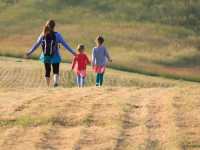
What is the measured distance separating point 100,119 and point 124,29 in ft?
108

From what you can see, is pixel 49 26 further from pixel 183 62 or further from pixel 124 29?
pixel 124 29

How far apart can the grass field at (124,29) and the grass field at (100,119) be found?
21.2 metres

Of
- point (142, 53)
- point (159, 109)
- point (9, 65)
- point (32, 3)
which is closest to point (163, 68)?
point (142, 53)

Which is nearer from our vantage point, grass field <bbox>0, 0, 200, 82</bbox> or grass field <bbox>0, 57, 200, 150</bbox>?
grass field <bbox>0, 57, 200, 150</bbox>

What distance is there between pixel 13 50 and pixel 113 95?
26.5m

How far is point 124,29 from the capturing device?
45.6 meters

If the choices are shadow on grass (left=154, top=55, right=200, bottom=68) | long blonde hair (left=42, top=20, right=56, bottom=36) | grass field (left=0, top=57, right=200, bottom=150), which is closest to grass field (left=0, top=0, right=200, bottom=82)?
shadow on grass (left=154, top=55, right=200, bottom=68)

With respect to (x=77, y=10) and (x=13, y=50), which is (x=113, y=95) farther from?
(x=77, y=10)

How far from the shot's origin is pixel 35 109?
13.7m

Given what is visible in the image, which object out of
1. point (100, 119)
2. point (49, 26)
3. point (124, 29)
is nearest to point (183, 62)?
point (124, 29)

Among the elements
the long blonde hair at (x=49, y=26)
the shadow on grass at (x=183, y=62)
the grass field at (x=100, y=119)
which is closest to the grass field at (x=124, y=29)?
the shadow on grass at (x=183, y=62)

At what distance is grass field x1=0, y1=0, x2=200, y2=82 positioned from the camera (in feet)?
129

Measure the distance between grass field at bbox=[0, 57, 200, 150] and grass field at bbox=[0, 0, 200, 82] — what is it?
69.6ft

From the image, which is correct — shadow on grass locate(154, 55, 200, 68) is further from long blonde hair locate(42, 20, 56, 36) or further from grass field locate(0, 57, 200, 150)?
grass field locate(0, 57, 200, 150)
